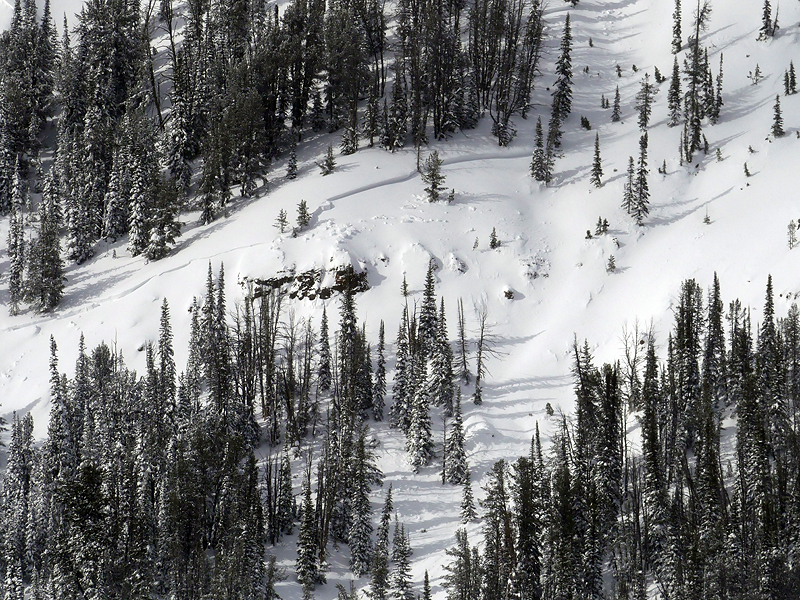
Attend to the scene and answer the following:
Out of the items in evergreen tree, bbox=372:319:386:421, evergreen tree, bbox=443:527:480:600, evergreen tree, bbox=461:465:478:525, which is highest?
evergreen tree, bbox=372:319:386:421

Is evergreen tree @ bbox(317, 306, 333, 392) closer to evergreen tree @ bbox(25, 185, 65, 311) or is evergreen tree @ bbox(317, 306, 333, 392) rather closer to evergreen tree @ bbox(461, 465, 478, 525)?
evergreen tree @ bbox(461, 465, 478, 525)

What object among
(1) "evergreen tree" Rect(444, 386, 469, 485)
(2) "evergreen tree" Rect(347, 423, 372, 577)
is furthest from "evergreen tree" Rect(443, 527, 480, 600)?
(1) "evergreen tree" Rect(444, 386, 469, 485)

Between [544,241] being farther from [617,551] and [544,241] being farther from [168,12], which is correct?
[168,12]

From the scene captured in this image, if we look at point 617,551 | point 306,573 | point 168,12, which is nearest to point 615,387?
point 617,551

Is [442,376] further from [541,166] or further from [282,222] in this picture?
[541,166]

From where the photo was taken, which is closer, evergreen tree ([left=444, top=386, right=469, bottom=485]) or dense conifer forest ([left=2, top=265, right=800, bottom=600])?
dense conifer forest ([left=2, top=265, right=800, bottom=600])

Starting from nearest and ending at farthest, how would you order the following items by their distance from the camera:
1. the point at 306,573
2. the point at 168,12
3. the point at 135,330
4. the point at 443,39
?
the point at 306,573 → the point at 135,330 → the point at 443,39 → the point at 168,12

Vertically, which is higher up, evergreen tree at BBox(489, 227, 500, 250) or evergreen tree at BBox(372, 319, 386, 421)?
evergreen tree at BBox(489, 227, 500, 250)
